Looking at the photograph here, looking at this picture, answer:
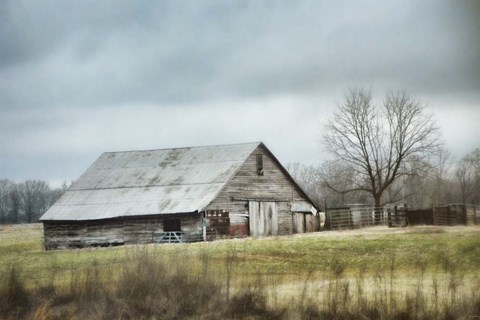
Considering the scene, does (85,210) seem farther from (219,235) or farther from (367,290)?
(367,290)

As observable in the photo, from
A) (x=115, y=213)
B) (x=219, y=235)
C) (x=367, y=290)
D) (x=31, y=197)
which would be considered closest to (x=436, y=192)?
(x=219, y=235)

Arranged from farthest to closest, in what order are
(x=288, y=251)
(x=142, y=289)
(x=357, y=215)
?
1. (x=357, y=215)
2. (x=288, y=251)
3. (x=142, y=289)

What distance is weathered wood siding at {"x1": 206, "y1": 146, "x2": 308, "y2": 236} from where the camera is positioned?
2319 centimetres

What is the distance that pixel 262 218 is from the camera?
2430 centimetres

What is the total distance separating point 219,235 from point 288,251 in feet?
23.4

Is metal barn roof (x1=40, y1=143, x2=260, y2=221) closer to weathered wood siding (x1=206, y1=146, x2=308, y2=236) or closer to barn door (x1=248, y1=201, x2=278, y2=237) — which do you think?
weathered wood siding (x1=206, y1=146, x2=308, y2=236)

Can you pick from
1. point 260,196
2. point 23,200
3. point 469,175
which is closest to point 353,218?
point 260,196

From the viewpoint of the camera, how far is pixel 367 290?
9.93 m

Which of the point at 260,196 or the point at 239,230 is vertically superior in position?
the point at 260,196

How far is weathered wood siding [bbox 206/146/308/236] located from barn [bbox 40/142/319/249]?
33 mm

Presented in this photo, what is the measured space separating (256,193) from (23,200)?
944cm

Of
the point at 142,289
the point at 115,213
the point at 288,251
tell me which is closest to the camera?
the point at 142,289

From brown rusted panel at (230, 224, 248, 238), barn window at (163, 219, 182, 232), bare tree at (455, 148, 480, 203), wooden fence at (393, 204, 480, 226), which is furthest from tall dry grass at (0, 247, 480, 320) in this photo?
wooden fence at (393, 204, 480, 226)

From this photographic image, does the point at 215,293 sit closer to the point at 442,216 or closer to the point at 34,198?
the point at 34,198
